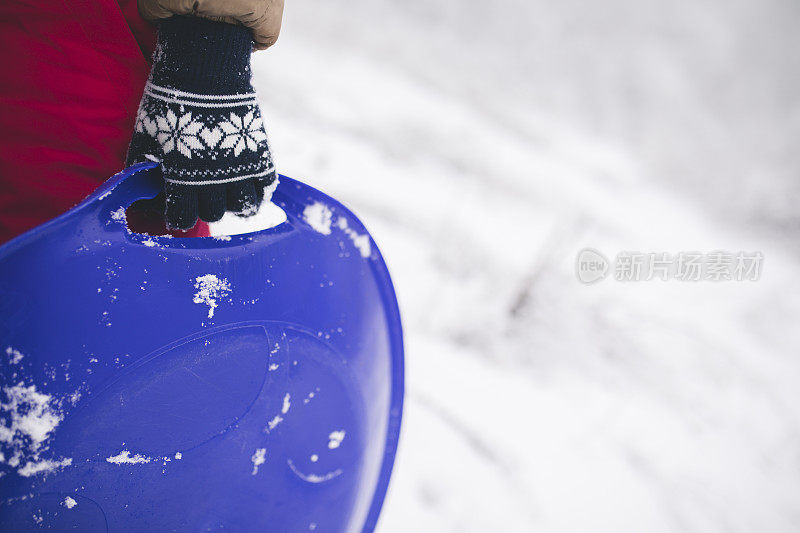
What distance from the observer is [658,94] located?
6.10 metres

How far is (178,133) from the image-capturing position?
552mm

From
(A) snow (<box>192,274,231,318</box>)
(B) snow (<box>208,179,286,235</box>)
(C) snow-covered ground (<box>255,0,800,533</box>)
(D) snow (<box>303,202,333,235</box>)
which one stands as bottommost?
(C) snow-covered ground (<box>255,0,800,533</box>)

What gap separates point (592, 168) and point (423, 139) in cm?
221

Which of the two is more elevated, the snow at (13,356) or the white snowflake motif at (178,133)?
the white snowflake motif at (178,133)

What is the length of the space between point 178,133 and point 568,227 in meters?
3.10

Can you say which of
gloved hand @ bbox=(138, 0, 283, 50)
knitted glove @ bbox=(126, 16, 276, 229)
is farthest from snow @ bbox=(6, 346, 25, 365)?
gloved hand @ bbox=(138, 0, 283, 50)

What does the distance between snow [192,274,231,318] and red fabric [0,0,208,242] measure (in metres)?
0.33

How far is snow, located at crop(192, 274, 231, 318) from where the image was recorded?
1.59 ft

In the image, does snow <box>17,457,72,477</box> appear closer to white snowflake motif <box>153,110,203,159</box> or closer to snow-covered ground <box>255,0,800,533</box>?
white snowflake motif <box>153,110,203,159</box>

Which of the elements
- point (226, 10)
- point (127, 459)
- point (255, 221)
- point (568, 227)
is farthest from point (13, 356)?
point (568, 227)

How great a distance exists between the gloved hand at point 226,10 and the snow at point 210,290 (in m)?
0.39

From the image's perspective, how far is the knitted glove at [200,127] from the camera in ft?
1.81

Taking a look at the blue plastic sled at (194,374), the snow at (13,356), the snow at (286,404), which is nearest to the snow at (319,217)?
the blue plastic sled at (194,374)

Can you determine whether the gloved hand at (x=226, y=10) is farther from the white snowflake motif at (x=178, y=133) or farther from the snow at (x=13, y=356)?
the snow at (x=13, y=356)
